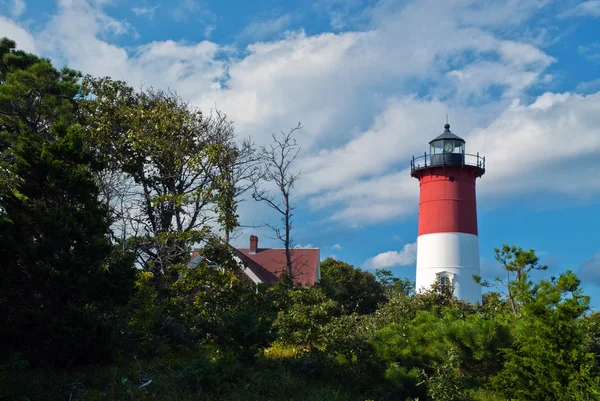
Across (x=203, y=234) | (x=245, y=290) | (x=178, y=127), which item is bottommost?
(x=245, y=290)

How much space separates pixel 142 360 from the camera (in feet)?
41.0

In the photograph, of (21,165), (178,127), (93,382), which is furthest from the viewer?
(178,127)

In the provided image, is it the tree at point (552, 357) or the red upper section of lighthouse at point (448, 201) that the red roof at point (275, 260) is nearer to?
the red upper section of lighthouse at point (448, 201)

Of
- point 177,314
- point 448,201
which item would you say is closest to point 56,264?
point 177,314

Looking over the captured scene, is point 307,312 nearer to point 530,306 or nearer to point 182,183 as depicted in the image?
point 530,306

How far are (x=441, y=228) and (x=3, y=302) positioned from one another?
16.2 meters

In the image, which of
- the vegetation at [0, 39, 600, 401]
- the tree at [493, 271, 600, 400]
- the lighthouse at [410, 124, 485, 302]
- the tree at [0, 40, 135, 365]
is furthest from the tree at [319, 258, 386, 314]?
the tree at [0, 40, 135, 365]

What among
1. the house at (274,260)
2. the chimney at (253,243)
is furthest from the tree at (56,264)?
the chimney at (253,243)

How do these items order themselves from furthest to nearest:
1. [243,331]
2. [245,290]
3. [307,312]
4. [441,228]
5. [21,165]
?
[441,228]
[245,290]
[307,312]
[243,331]
[21,165]

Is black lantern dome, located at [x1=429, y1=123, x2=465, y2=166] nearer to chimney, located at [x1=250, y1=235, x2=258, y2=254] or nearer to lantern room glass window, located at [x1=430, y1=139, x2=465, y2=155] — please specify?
lantern room glass window, located at [x1=430, y1=139, x2=465, y2=155]

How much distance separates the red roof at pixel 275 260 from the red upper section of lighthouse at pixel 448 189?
27.7 feet

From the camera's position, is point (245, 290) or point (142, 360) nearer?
point (142, 360)

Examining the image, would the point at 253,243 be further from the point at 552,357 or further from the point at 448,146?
the point at 552,357

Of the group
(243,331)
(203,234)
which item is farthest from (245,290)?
(243,331)
